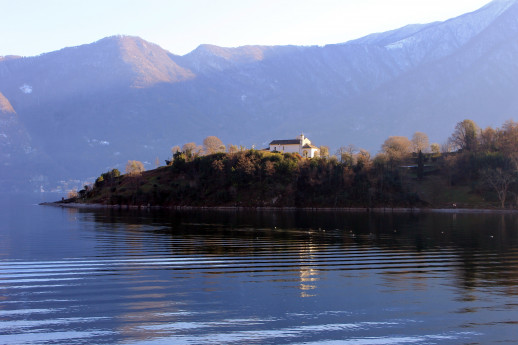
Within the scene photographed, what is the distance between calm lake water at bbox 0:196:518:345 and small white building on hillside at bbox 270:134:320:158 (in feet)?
393

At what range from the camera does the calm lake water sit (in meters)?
17.0

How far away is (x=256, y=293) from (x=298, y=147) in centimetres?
14133

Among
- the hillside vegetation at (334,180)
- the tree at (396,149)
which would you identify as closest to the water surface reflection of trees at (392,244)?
the hillside vegetation at (334,180)

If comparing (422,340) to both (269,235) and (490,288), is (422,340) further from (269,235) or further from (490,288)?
(269,235)

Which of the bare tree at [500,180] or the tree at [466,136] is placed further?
the tree at [466,136]

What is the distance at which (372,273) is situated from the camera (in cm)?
2842

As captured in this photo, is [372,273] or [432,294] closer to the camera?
[432,294]

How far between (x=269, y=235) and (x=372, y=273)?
927 inches

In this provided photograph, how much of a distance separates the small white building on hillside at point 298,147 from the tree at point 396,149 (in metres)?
23.4

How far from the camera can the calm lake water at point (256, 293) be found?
1700 cm

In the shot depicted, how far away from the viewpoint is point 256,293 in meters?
22.8

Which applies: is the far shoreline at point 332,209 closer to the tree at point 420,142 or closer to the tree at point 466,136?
the tree at point 466,136

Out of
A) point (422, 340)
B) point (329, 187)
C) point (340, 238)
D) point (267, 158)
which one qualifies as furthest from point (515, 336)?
point (267, 158)

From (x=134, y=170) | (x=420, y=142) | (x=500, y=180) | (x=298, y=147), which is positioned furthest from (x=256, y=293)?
(x=420, y=142)
